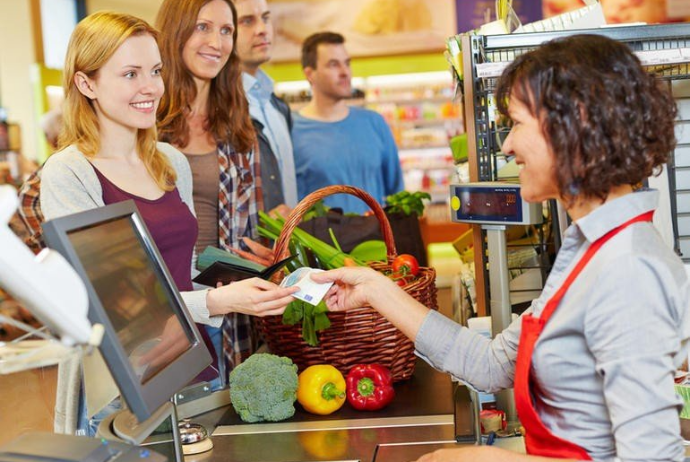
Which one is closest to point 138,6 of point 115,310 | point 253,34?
point 253,34

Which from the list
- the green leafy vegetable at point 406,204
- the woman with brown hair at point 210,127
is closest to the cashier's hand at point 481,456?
the woman with brown hair at point 210,127

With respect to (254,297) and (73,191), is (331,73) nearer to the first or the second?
(73,191)

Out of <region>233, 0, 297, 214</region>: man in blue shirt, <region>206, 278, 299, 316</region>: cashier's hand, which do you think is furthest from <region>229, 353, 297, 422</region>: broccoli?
<region>233, 0, 297, 214</region>: man in blue shirt

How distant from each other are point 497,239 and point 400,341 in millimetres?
425

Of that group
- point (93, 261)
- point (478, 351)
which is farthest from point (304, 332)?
point (93, 261)

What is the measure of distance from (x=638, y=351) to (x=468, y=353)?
1.71ft

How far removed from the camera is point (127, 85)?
2254mm

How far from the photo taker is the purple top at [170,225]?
226 cm

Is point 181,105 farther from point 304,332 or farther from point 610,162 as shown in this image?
→ point 610,162

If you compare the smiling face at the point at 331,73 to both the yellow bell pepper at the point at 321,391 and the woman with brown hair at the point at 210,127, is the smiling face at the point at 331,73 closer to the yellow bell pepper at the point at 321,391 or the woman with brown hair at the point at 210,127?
the woman with brown hair at the point at 210,127

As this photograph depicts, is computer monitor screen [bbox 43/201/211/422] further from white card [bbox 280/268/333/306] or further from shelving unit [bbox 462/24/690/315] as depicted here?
shelving unit [bbox 462/24/690/315]

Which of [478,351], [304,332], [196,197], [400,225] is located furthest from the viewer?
[400,225]

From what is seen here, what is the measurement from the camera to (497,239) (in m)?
1.96

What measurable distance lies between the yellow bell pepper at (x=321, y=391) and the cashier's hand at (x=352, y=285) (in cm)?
17
